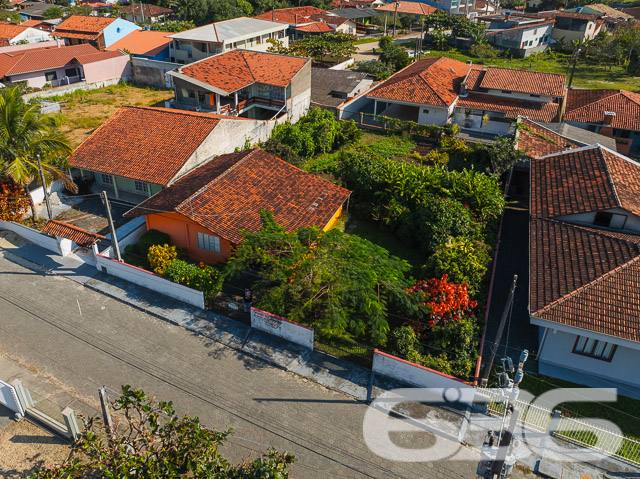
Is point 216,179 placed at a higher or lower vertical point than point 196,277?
higher

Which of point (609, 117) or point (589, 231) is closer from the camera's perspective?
point (589, 231)

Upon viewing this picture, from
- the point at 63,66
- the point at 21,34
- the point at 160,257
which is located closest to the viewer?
the point at 160,257

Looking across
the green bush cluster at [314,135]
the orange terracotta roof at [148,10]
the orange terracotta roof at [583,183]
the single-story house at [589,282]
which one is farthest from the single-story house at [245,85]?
the orange terracotta roof at [148,10]

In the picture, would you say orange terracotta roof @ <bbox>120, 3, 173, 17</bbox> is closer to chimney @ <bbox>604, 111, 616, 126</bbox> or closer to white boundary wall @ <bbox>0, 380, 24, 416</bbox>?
chimney @ <bbox>604, 111, 616, 126</bbox>

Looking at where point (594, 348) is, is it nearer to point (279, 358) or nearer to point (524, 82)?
point (279, 358)

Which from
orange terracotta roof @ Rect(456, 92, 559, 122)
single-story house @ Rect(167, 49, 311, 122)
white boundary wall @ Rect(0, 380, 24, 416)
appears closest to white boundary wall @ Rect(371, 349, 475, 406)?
white boundary wall @ Rect(0, 380, 24, 416)

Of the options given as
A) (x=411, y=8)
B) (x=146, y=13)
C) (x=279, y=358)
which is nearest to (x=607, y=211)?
(x=279, y=358)

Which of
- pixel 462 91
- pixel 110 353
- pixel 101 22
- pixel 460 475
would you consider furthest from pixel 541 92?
pixel 101 22

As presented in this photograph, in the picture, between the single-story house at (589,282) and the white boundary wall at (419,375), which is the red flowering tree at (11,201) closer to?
the white boundary wall at (419,375)
